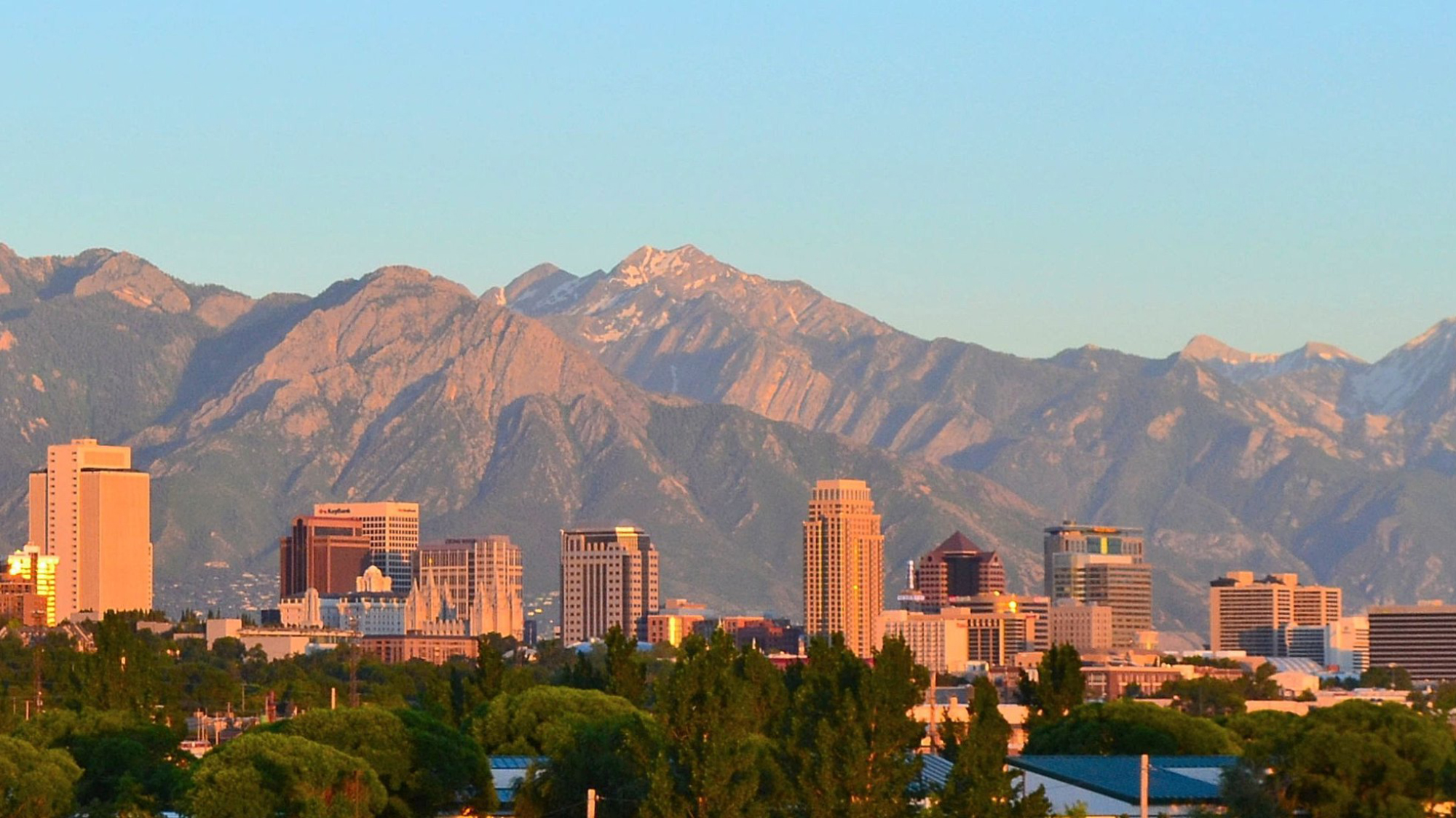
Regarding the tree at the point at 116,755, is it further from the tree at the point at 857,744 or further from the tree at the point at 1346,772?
the tree at the point at 1346,772

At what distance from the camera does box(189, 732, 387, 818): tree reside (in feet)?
411

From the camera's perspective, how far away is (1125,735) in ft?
584

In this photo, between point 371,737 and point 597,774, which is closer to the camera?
point 597,774

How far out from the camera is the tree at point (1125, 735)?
177000 millimetres

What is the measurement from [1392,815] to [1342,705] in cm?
1172

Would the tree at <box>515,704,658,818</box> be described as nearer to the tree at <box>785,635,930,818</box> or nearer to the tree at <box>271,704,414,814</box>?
the tree at <box>271,704,414,814</box>

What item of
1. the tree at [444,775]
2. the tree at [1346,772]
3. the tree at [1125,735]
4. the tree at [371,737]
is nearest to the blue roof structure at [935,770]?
the tree at [1346,772]

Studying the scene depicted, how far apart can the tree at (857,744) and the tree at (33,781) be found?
3654 cm

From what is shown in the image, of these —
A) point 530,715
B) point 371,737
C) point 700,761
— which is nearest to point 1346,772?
point 700,761

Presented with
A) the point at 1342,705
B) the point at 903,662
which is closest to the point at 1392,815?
the point at 1342,705

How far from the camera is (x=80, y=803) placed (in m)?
147

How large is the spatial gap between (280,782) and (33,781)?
55.9 ft

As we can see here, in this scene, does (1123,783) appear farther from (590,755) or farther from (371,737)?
(371,737)

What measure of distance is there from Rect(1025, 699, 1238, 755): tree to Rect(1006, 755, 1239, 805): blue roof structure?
605 inches
